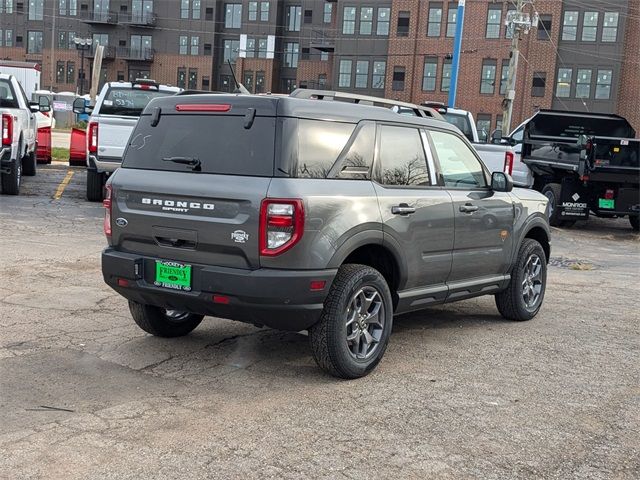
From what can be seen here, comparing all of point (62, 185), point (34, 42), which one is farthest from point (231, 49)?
point (62, 185)

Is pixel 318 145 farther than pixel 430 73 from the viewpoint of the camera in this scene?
No

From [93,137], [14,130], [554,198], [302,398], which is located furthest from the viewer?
[554,198]

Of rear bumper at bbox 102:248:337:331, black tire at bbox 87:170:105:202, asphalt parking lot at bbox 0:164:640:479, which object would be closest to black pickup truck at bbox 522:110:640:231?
asphalt parking lot at bbox 0:164:640:479

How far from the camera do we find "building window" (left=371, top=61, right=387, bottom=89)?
180 feet

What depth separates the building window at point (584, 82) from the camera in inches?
1951

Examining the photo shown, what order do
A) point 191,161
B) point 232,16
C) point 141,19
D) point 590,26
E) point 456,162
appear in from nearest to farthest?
point 191,161 → point 456,162 → point 590,26 → point 232,16 → point 141,19

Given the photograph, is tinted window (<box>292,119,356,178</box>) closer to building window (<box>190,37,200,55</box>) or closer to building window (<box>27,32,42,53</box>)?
building window (<box>190,37,200,55</box>)

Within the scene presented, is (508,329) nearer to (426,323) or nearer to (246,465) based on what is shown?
(426,323)

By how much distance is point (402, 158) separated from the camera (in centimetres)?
586

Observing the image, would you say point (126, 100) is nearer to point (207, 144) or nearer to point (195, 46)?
point (207, 144)

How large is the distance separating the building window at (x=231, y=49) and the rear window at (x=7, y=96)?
51.5 meters

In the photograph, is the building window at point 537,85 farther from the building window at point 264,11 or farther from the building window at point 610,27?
the building window at point 264,11

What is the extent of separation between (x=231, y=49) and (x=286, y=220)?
63689 millimetres

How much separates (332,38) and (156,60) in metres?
17.6
